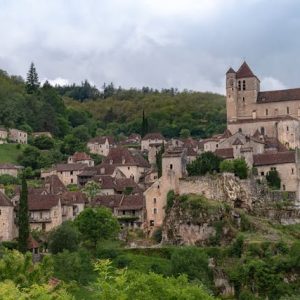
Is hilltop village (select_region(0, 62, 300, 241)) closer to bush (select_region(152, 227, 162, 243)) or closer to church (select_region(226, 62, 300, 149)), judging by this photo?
church (select_region(226, 62, 300, 149))

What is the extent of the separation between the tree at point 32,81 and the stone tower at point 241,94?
188 ft

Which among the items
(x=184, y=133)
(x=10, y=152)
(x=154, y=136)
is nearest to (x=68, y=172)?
(x=10, y=152)

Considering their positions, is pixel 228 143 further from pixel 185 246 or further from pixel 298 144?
pixel 185 246

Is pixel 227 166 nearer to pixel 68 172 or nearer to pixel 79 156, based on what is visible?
pixel 68 172

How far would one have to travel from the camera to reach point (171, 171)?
79.7 m

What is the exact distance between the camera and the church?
10438 centimetres

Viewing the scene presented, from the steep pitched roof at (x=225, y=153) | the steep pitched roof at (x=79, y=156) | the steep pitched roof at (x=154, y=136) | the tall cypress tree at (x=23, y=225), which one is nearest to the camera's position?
the tall cypress tree at (x=23, y=225)

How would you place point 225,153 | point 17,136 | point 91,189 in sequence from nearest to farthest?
1. point 225,153
2. point 91,189
3. point 17,136

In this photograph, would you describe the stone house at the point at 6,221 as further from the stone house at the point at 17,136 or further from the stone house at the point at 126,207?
the stone house at the point at 17,136

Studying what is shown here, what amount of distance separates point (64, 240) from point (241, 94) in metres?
46.0

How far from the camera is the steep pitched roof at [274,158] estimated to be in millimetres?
86281

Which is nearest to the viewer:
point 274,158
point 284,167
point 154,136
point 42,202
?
point 42,202

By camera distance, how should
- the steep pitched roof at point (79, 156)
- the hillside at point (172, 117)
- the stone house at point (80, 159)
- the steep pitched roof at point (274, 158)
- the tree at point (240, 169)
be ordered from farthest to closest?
the hillside at point (172, 117) < the steep pitched roof at point (79, 156) < the stone house at point (80, 159) < the steep pitched roof at point (274, 158) < the tree at point (240, 169)

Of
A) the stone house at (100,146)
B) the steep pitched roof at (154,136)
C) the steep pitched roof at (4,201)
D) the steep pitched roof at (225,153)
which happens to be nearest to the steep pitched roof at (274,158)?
the steep pitched roof at (225,153)
